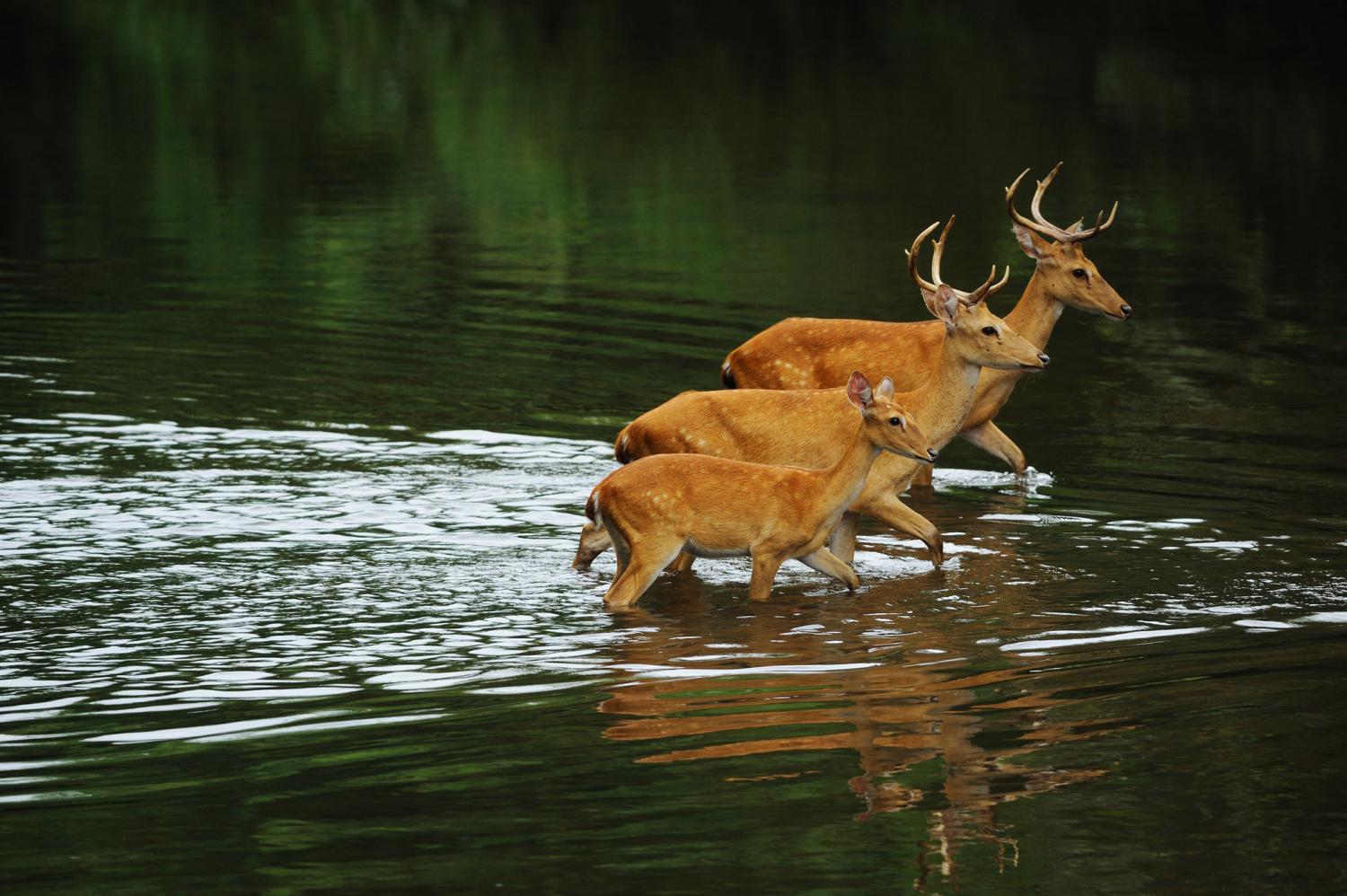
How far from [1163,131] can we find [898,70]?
12563 mm

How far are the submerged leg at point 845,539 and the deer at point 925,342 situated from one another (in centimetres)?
197

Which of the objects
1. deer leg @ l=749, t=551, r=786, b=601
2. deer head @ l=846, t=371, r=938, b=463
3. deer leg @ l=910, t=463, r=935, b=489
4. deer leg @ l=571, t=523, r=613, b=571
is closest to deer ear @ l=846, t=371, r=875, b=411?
deer head @ l=846, t=371, r=938, b=463

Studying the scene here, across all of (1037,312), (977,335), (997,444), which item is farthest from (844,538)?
(1037,312)

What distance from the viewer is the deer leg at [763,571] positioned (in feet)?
35.5

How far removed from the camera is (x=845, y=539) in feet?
38.3

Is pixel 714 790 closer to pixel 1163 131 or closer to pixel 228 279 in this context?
pixel 228 279

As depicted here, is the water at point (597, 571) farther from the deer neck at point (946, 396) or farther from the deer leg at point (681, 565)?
the deer neck at point (946, 396)

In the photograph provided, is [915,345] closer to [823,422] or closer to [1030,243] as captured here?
[1030,243]

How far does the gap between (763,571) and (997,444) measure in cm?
367

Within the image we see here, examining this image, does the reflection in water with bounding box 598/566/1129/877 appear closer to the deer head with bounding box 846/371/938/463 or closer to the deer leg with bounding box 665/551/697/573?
the deer head with bounding box 846/371/938/463

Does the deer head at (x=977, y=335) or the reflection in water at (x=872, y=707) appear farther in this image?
the deer head at (x=977, y=335)

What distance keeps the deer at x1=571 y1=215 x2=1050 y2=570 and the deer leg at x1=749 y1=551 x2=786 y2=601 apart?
0.82 meters

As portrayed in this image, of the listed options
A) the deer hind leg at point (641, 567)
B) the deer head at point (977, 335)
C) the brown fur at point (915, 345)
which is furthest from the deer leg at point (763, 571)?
the brown fur at point (915, 345)

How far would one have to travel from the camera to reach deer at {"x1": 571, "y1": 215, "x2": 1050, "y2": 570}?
11625 millimetres
